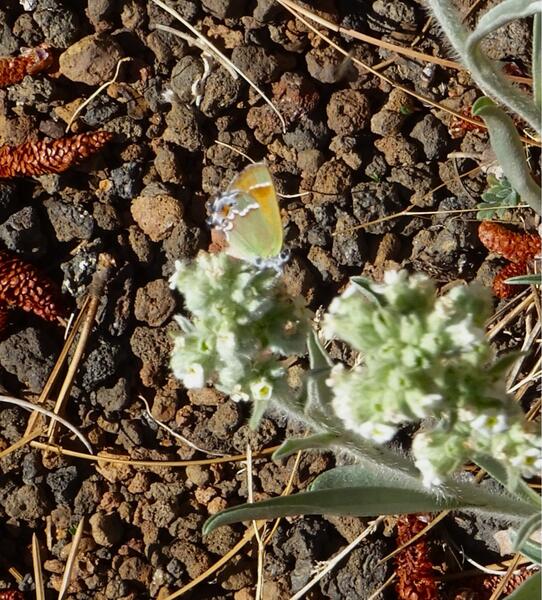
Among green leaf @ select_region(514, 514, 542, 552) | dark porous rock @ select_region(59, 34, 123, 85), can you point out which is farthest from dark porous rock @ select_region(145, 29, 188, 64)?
green leaf @ select_region(514, 514, 542, 552)

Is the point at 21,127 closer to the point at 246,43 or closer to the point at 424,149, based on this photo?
the point at 246,43

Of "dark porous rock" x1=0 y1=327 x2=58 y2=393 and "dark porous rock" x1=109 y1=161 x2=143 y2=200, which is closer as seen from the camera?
"dark porous rock" x1=0 y1=327 x2=58 y2=393

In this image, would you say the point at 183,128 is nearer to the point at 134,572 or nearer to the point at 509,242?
the point at 509,242

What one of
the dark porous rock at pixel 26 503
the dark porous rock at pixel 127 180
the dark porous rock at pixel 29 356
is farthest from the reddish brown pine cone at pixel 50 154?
the dark porous rock at pixel 26 503

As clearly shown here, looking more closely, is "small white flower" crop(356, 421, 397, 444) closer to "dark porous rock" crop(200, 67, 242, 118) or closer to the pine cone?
the pine cone

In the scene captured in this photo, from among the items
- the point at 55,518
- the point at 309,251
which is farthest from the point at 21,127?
the point at 55,518

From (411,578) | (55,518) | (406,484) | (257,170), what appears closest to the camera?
(406,484)

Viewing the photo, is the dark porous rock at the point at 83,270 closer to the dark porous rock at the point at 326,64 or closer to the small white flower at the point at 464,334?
the dark porous rock at the point at 326,64
